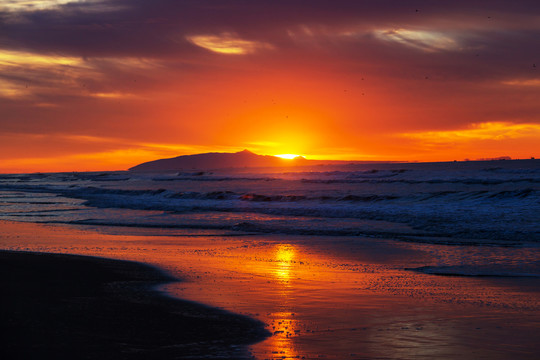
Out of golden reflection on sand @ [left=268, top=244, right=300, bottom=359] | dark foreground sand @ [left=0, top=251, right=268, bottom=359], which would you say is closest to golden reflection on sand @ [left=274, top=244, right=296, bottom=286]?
golden reflection on sand @ [left=268, top=244, right=300, bottom=359]

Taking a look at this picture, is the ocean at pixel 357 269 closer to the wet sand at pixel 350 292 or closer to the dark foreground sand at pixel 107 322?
the wet sand at pixel 350 292

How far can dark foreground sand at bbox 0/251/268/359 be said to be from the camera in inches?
261

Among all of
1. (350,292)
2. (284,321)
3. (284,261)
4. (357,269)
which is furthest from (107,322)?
(284,261)

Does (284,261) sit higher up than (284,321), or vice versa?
(284,261)

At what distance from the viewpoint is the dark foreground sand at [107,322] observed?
6641 mm

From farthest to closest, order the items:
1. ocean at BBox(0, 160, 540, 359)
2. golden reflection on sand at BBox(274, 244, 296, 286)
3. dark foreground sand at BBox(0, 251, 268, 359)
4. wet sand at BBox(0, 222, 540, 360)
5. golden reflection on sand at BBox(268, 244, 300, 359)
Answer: golden reflection on sand at BBox(274, 244, 296, 286) → ocean at BBox(0, 160, 540, 359) → wet sand at BBox(0, 222, 540, 360) → golden reflection on sand at BBox(268, 244, 300, 359) → dark foreground sand at BBox(0, 251, 268, 359)

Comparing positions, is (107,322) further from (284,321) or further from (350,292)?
(350,292)

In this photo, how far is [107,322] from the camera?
26.0 feet

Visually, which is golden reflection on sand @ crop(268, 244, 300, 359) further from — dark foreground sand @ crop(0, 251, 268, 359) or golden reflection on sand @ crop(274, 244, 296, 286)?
dark foreground sand @ crop(0, 251, 268, 359)

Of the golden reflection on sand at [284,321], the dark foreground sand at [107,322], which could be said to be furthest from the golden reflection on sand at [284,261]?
the dark foreground sand at [107,322]

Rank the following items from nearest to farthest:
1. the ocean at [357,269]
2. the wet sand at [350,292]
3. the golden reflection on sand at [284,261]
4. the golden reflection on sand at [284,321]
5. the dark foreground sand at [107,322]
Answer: the dark foreground sand at [107,322] → the golden reflection on sand at [284,321] → the wet sand at [350,292] → the ocean at [357,269] → the golden reflection on sand at [284,261]

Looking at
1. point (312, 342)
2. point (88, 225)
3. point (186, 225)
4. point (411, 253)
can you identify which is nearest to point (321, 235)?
point (411, 253)

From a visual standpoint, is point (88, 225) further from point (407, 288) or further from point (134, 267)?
point (407, 288)

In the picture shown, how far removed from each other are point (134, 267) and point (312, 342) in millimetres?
7211
